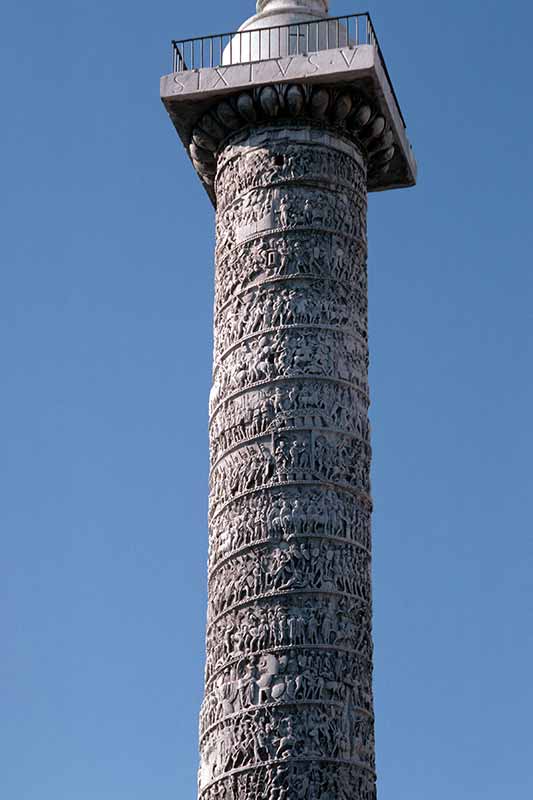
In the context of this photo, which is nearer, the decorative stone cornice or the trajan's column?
the trajan's column

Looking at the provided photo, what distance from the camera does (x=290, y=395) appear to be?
1120cm

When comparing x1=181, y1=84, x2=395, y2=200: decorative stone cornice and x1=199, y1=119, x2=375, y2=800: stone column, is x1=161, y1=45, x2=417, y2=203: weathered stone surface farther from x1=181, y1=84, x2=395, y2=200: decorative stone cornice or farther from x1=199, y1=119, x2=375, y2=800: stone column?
x1=199, y1=119, x2=375, y2=800: stone column

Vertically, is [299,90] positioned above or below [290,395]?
above

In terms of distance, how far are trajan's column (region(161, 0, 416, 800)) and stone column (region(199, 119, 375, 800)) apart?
0.04 feet

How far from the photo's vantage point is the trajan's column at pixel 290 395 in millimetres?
10484

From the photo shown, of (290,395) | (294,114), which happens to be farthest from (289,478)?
(294,114)

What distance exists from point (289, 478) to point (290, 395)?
0.53m

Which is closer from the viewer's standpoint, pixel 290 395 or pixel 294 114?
pixel 290 395

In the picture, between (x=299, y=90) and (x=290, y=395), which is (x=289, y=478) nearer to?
(x=290, y=395)

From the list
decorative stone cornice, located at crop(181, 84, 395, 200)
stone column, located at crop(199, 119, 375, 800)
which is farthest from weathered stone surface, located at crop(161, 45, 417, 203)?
stone column, located at crop(199, 119, 375, 800)

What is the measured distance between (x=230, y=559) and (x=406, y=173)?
3.44 metres

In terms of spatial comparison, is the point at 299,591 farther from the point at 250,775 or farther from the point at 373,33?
the point at 373,33

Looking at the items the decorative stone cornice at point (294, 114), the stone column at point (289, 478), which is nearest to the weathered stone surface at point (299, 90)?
the decorative stone cornice at point (294, 114)

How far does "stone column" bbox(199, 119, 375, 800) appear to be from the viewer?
411 inches
